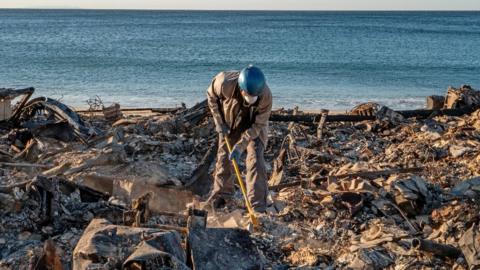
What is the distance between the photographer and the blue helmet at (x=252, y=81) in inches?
235

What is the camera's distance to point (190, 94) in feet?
73.3

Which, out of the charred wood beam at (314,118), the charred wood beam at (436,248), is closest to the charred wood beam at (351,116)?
the charred wood beam at (314,118)

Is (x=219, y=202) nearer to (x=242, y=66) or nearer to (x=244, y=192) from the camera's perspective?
(x=244, y=192)

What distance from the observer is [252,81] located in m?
5.97

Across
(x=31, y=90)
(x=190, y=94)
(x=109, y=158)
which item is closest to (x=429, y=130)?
(x=109, y=158)

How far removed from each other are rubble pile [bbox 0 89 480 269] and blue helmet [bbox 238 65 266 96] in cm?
128

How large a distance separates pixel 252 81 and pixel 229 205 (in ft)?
5.17

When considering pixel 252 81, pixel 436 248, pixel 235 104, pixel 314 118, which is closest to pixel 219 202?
pixel 235 104

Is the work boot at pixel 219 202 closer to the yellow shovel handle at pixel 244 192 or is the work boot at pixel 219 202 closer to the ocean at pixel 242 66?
the yellow shovel handle at pixel 244 192

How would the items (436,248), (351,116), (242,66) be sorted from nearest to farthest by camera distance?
(436,248) → (351,116) → (242,66)

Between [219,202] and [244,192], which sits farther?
[219,202]

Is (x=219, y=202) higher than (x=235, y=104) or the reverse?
the reverse

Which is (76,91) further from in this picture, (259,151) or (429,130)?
(259,151)

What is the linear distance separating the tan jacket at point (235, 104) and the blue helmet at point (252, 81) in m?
0.15
